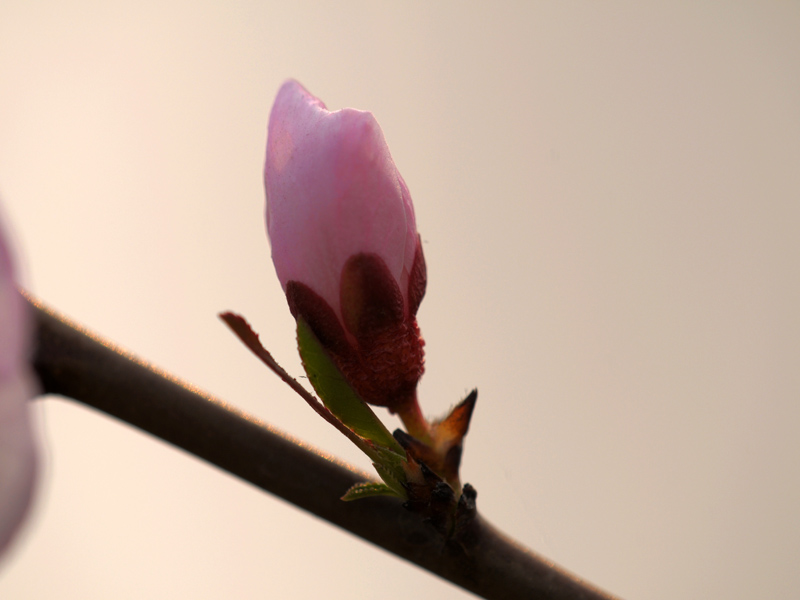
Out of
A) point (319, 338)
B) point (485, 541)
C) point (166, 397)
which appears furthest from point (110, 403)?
point (485, 541)

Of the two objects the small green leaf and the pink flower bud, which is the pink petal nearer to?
the pink flower bud

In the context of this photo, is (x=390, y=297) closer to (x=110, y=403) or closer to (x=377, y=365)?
(x=377, y=365)

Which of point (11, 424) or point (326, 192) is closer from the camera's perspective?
point (11, 424)

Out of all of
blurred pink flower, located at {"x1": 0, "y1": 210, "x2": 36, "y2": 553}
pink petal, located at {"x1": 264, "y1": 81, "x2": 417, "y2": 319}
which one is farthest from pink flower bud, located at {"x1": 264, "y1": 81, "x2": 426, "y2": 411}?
blurred pink flower, located at {"x1": 0, "y1": 210, "x2": 36, "y2": 553}

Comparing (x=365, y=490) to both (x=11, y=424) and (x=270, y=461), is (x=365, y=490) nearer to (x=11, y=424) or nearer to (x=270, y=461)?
(x=270, y=461)

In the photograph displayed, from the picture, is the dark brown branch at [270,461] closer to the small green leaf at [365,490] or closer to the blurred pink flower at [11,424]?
the small green leaf at [365,490]

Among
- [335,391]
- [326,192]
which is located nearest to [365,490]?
[335,391]
